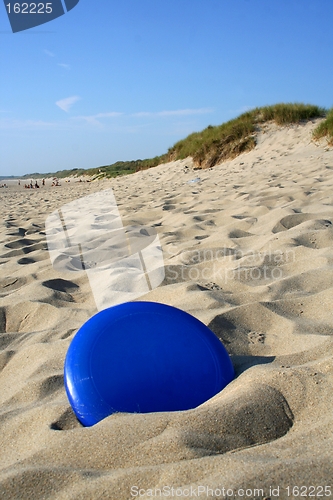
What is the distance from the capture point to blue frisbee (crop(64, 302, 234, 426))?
4.81ft

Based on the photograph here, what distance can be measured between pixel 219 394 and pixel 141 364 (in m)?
0.28

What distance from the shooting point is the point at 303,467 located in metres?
1.04

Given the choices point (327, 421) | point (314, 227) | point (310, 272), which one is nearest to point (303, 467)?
point (327, 421)

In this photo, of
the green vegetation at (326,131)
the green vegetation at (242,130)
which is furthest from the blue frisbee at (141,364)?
the green vegetation at (242,130)

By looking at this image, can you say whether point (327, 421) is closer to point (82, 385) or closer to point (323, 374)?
point (323, 374)

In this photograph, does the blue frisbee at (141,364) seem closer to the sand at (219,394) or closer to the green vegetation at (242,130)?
the sand at (219,394)

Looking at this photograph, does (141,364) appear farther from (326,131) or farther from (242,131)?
(242,131)

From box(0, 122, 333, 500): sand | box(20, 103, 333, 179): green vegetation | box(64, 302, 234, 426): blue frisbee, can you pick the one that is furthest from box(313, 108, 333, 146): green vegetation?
box(64, 302, 234, 426): blue frisbee

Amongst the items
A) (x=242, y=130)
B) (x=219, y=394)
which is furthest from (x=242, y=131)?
(x=219, y=394)

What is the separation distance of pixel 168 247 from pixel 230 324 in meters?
1.58

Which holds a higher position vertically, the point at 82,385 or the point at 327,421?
the point at 82,385

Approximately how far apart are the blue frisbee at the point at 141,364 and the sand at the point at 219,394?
0.07 meters

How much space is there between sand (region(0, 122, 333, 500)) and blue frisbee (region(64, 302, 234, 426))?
7 cm

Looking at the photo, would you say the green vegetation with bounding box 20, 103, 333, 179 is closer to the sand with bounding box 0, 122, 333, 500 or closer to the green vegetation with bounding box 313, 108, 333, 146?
the green vegetation with bounding box 313, 108, 333, 146
